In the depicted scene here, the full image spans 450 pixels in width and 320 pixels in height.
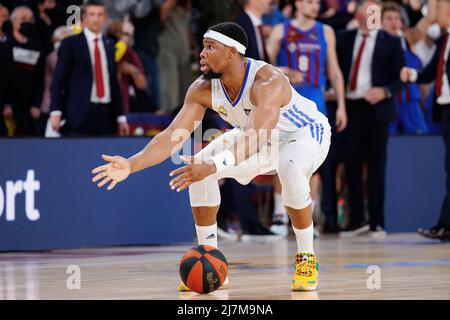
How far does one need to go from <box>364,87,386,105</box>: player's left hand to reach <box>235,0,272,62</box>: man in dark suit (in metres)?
1.47

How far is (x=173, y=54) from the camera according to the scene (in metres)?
14.5

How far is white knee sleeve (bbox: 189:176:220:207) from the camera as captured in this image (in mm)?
7977

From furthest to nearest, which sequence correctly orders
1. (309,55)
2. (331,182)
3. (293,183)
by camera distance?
(331,182) → (309,55) → (293,183)

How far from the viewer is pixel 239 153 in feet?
24.0

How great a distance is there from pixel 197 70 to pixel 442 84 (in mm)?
3823

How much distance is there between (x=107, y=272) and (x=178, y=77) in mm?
5913

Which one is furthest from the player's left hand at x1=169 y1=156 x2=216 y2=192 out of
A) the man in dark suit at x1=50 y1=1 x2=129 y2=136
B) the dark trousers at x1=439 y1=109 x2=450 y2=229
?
the dark trousers at x1=439 y1=109 x2=450 y2=229

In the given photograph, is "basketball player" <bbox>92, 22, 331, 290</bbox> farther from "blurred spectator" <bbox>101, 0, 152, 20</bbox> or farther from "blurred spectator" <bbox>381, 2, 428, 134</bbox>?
"blurred spectator" <bbox>381, 2, 428, 134</bbox>

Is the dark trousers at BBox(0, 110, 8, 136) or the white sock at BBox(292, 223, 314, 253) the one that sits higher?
the dark trousers at BBox(0, 110, 8, 136)

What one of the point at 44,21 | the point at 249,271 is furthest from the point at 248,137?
the point at 44,21

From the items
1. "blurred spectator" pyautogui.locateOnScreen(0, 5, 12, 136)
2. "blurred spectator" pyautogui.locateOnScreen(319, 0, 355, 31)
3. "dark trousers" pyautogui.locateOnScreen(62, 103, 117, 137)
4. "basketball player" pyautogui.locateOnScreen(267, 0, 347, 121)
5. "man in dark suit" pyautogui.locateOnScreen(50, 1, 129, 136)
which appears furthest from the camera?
"blurred spectator" pyautogui.locateOnScreen(319, 0, 355, 31)

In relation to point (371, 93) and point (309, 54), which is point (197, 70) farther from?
point (371, 93)

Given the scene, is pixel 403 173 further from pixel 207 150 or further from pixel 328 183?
pixel 207 150

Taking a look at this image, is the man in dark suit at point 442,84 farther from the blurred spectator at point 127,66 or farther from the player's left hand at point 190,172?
the player's left hand at point 190,172
